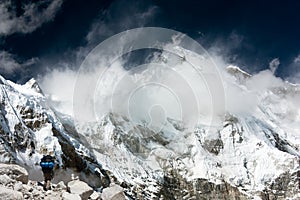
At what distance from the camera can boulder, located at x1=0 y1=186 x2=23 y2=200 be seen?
660 inches

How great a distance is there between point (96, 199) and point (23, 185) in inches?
137

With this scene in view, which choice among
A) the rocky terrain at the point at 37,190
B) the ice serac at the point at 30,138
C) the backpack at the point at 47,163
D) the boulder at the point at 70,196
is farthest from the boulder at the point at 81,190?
the ice serac at the point at 30,138

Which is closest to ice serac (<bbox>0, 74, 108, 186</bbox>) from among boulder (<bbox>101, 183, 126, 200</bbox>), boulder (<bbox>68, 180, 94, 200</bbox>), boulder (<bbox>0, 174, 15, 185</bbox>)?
boulder (<bbox>101, 183, 126, 200</bbox>)

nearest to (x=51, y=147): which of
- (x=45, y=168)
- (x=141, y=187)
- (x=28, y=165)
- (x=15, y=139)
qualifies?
(x=15, y=139)

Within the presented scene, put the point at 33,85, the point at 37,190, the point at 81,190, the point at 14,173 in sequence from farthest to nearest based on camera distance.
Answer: the point at 33,85, the point at 14,173, the point at 81,190, the point at 37,190

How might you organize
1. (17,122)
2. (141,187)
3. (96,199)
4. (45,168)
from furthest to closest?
(141,187) → (17,122) → (45,168) → (96,199)

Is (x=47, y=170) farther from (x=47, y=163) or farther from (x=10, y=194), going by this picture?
(x=10, y=194)

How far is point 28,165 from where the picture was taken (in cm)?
8600

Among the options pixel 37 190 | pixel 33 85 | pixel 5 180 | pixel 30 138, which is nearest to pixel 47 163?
pixel 37 190

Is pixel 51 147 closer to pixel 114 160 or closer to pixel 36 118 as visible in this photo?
pixel 36 118

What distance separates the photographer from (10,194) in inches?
672

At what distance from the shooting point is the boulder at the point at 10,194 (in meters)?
16.8

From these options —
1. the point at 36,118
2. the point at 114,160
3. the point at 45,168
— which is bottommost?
the point at 45,168

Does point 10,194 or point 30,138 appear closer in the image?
point 10,194
